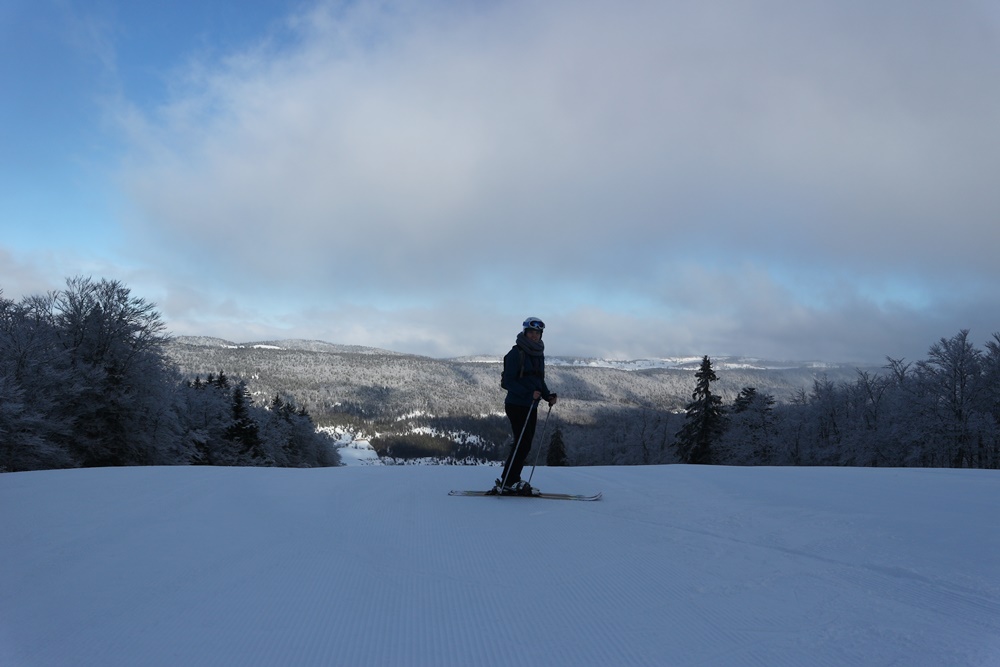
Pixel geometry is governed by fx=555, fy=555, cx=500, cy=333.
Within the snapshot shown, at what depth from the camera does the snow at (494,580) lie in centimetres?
221

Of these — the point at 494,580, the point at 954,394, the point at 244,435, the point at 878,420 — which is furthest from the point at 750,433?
the point at 494,580

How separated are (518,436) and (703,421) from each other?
3259cm

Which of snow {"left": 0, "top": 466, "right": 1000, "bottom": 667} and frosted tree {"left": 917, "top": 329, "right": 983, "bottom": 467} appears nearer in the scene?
snow {"left": 0, "top": 466, "right": 1000, "bottom": 667}

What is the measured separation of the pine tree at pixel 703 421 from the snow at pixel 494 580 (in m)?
31.8

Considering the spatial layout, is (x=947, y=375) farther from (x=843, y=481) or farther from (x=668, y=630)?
(x=668, y=630)

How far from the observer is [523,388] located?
6492 mm

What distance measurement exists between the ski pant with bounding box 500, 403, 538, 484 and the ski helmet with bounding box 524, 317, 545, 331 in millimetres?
909

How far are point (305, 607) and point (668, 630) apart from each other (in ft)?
5.42

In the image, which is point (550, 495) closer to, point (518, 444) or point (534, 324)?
point (518, 444)

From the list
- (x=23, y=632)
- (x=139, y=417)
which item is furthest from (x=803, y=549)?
(x=139, y=417)

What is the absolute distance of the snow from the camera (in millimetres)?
2215

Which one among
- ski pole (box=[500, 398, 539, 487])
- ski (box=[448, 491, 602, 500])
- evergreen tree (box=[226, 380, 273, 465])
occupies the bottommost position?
evergreen tree (box=[226, 380, 273, 465])

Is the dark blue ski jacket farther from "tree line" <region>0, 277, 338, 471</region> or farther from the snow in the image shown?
"tree line" <region>0, 277, 338, 471</region>

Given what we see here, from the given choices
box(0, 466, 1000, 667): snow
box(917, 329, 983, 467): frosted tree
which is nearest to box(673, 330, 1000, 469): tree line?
box(917, 329, 983, 467): frosted tree
